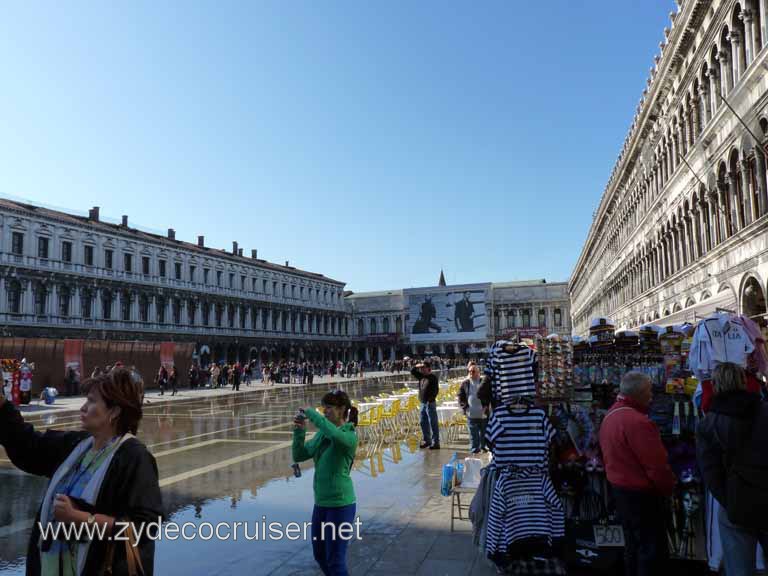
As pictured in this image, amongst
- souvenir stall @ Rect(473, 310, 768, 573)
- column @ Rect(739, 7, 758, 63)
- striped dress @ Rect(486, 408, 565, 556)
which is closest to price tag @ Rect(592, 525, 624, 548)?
souvenir stall @ Rect(473, 310, 768, 573)

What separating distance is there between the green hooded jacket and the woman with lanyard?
1581 mm

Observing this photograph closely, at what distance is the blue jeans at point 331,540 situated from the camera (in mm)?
3969

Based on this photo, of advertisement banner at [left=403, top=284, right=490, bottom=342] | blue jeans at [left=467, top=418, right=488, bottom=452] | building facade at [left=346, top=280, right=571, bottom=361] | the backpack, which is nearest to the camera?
the backpack

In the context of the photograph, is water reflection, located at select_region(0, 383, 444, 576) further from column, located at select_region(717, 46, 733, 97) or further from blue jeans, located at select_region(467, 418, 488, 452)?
column, located at select_region(717, 46, 733, 97)

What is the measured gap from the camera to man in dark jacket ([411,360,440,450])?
10.9 meters

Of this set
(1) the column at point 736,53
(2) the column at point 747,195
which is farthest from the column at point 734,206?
(1) the column at point 736,53

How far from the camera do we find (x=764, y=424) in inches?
139

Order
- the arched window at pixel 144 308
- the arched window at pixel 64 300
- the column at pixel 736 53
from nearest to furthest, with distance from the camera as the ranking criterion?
1. the column at pixel 736 53
2. the arched window at pixel 64 300
3. the arched window at pixel 144 308

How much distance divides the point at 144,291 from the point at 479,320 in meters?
52.4

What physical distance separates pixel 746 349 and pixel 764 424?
2.10 metres

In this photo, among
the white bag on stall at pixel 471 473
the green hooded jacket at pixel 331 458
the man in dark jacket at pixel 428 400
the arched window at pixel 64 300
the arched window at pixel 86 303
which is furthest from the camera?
the arched window at pixel 86 303

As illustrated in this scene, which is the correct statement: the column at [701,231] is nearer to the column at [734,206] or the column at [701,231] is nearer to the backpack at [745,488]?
the column at [734,206]

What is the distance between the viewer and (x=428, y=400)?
11.0 m

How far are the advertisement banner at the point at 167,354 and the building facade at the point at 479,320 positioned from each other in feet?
197
